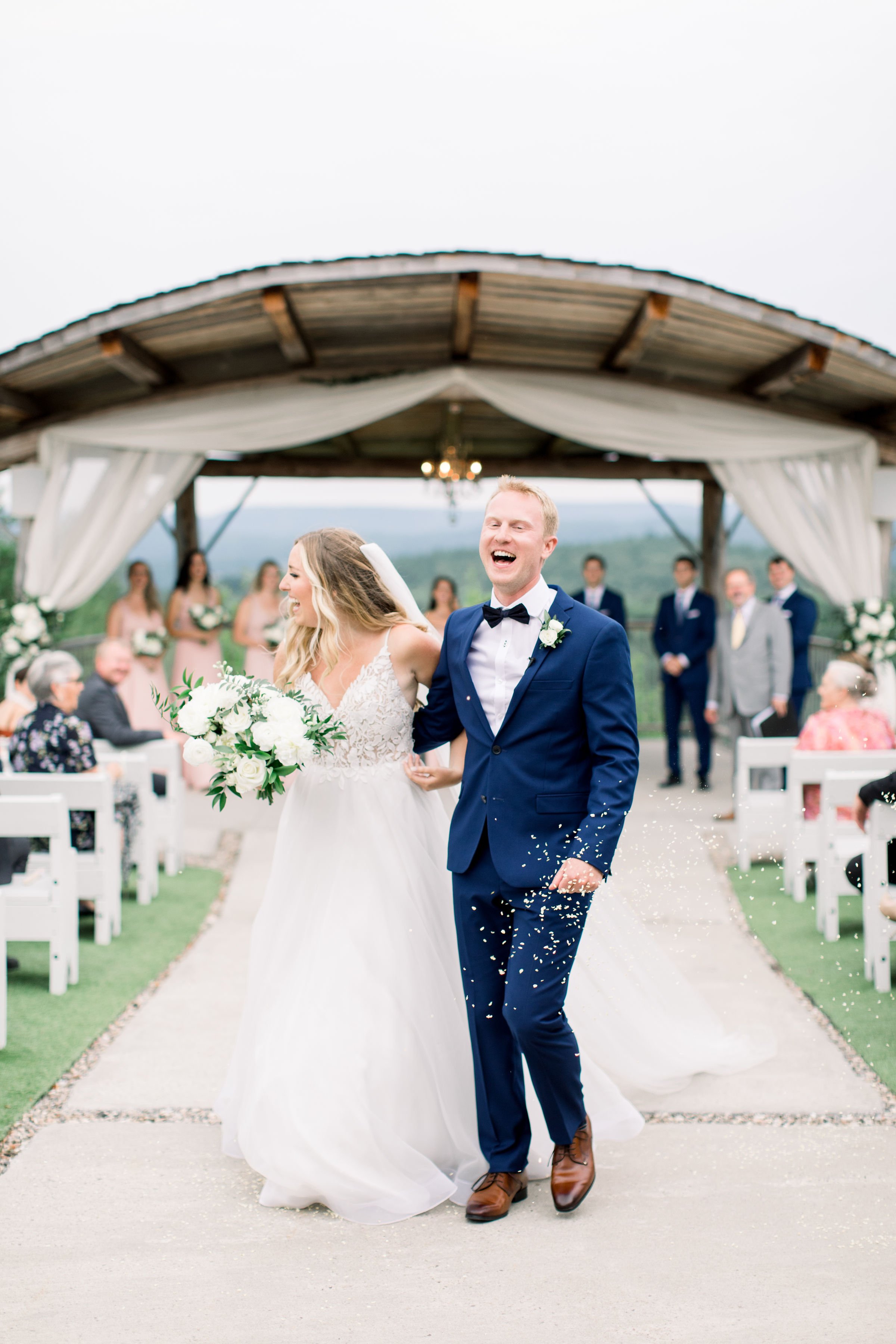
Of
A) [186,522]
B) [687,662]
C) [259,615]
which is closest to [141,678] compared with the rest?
[259,615]

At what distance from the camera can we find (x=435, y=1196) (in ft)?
10.7

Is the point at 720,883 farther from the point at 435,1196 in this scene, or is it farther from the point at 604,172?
the point at 604,172

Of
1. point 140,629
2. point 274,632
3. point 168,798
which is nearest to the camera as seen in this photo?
point 168,798

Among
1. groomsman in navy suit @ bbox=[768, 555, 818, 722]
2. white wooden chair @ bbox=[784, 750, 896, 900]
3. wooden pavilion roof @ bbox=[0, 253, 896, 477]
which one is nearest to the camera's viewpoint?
white wooden chair @ bbox=[784, 750, 896, 900]

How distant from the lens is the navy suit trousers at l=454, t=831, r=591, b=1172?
9.89 ft

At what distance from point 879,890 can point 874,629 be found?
→ 468cm

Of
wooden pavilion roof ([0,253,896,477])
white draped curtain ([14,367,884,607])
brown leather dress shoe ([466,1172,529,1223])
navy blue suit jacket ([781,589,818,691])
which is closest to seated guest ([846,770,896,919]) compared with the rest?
brown leather dress shoe ([466,1172,529,1223])

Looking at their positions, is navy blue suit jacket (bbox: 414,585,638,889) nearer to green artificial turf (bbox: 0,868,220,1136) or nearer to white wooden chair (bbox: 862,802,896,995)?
green artificial turf (bbox: 0,868,220,1136)

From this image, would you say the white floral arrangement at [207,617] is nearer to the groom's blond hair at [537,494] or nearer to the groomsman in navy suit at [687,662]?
the groomsman in navy suit at [687,662]

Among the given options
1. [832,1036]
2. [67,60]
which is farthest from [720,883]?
[67,60]

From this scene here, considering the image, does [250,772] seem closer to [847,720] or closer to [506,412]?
[847,720]

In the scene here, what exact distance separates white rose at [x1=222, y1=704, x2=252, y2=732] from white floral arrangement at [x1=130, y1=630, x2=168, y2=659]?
7.58 meters

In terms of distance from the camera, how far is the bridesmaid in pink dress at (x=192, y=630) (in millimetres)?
11430

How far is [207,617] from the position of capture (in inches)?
444
